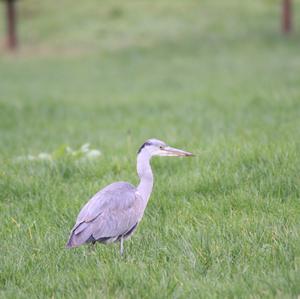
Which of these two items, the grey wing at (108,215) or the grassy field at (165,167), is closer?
the grassy field at (165,167)

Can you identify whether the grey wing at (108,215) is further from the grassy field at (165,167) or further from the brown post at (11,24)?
the brown post at (11,24)

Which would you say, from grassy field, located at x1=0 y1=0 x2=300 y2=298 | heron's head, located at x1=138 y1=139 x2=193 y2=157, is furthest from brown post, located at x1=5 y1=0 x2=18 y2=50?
heron's head, located at x1=138 y1=139 x2=193 y2=157

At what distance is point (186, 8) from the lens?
3250cm

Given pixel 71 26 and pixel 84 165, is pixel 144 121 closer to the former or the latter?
pixel 84 165

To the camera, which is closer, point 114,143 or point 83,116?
point 114,143

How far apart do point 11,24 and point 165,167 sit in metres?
22.2

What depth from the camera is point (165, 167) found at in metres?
8.12

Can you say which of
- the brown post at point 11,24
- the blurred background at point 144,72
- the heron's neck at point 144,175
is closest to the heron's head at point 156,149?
the heron's neck at point 144,175

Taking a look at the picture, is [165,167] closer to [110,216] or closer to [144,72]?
[110,216]

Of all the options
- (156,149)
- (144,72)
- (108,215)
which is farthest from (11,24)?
(108,215)

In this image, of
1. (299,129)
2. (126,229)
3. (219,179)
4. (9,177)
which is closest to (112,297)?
(126,229)

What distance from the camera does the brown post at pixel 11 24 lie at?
28209 millimetres

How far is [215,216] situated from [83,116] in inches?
376

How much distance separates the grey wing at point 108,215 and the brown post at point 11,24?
2397 cm
